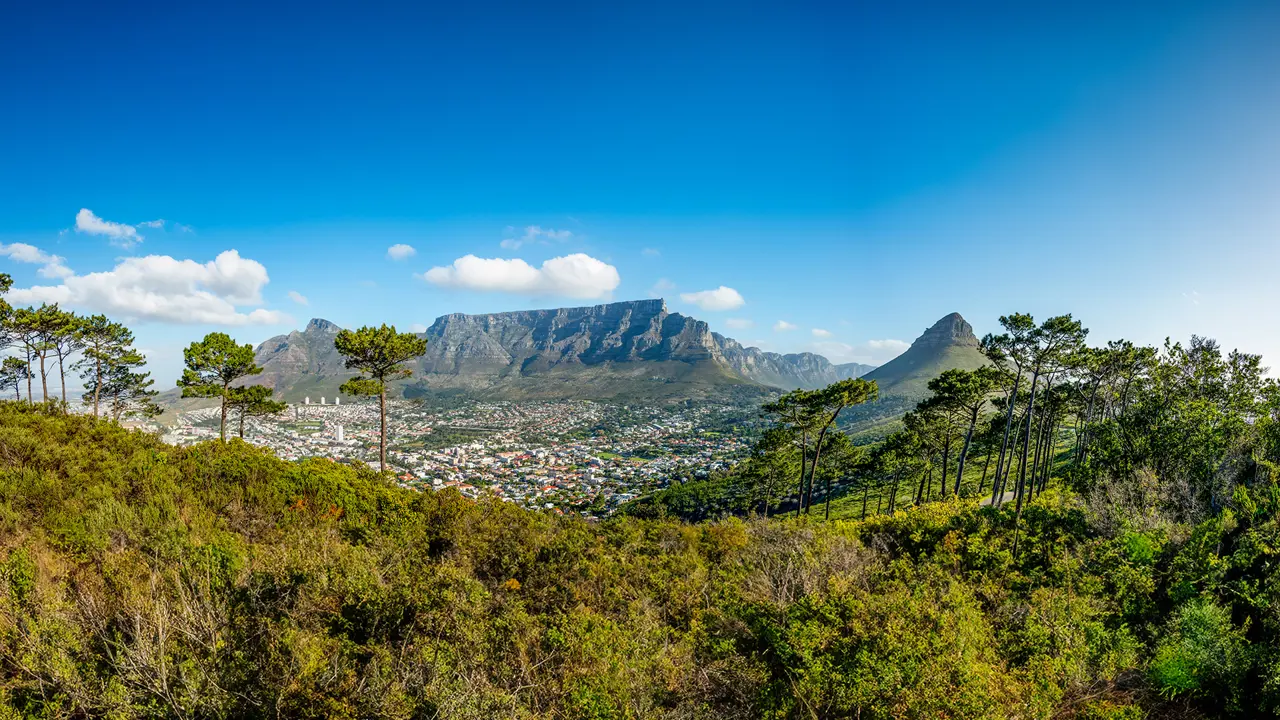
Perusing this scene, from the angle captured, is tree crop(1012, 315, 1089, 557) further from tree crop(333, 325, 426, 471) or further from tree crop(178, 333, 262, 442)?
tree crop(178, 333, 262, 442)

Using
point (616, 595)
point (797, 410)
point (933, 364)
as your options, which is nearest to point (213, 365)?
point (616, 595)

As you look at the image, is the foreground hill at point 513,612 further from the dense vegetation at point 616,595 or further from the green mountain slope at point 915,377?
the green mountain slope at point 915,377

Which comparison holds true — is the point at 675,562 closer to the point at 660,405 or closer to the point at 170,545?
the point at 170,545

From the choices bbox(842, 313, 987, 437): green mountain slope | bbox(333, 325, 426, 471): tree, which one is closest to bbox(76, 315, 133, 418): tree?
bbox(333, 325, 426, 471): tree

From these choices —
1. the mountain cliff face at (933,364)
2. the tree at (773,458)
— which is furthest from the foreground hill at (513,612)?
the mountain cliff face at (933,364)

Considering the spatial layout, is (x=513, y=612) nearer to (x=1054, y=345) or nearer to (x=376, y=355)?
(x=376, y=355)

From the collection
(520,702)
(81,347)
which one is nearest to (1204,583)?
(520,702)
